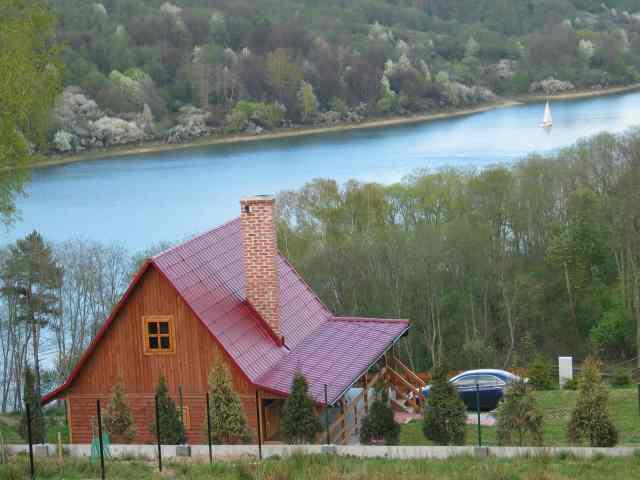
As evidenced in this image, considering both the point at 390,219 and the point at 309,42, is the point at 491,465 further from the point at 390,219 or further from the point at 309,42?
the point at 309,42

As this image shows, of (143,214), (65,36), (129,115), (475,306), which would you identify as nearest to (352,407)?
(475,306)

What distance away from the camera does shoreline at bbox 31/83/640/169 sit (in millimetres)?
68438

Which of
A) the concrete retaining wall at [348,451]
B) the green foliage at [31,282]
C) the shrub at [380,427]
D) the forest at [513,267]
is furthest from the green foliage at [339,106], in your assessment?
the concrete retaining wall at [348,451]

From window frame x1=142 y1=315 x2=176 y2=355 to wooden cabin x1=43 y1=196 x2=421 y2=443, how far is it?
1 centimetres

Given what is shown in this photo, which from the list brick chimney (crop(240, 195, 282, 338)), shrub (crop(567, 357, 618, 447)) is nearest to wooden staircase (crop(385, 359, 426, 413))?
brick chimney (crop(240, 195, 282, 338))

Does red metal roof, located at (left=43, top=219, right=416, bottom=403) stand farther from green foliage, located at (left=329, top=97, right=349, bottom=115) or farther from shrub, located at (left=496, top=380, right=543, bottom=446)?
green foliage, located at (left=329, top=97, right=349, bottom=115)

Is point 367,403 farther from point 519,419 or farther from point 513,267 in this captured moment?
point 513,267

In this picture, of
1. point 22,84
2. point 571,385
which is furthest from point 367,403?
point 22,84

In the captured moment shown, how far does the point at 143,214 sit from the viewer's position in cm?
4350

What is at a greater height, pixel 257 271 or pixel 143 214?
pixel 143 214

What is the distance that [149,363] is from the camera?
12.8 metres

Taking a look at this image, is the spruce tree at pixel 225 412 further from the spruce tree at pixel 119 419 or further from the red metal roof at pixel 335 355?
the spruce tree at pixel 119 419

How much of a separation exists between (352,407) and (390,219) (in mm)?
18465

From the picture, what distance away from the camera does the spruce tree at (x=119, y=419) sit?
39.1 ft
